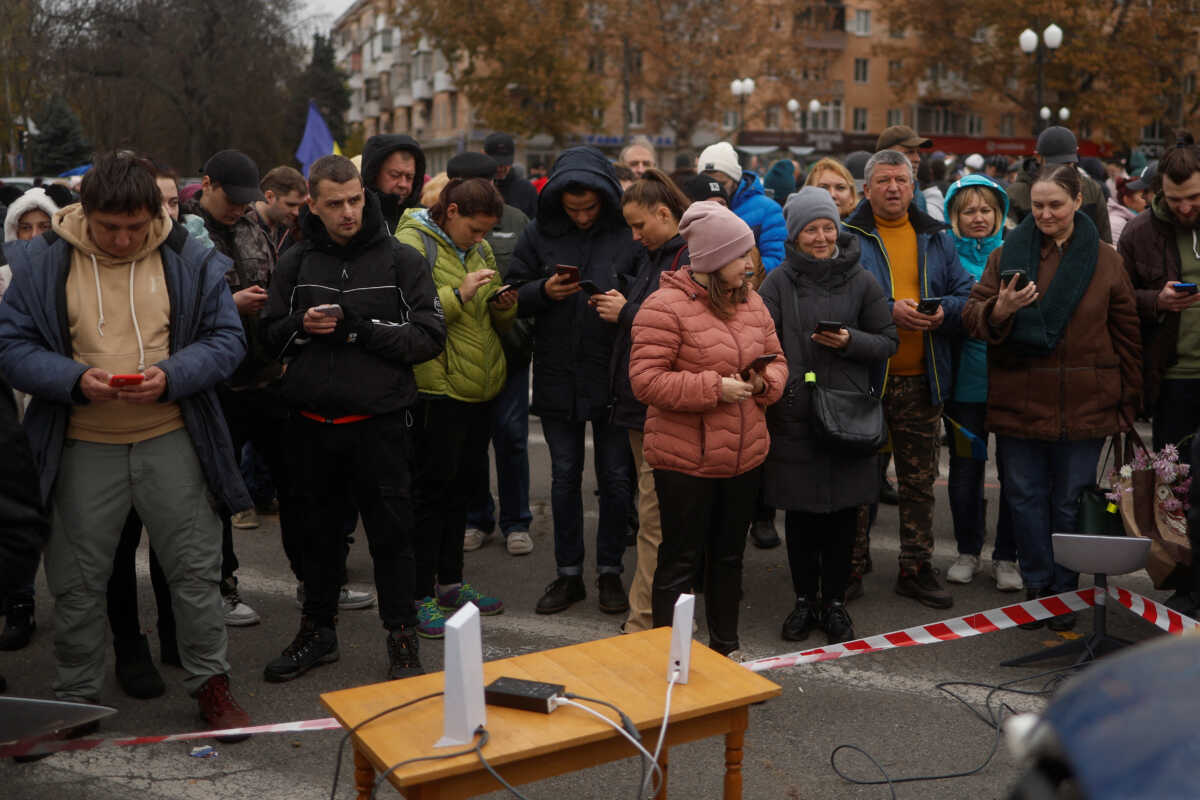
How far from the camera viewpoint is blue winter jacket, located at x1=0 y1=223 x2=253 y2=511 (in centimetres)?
434

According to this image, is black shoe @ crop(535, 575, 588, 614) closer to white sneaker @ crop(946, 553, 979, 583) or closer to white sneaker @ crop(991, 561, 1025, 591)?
white sneaker @ crop(946, 553, 979, 583)

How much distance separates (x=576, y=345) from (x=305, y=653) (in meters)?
1.93

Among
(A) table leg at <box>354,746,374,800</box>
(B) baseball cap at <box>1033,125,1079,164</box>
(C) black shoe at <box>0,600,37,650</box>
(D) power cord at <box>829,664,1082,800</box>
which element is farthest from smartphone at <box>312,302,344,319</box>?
(B) baseball cap at <box>1033,125,1079,164</box>

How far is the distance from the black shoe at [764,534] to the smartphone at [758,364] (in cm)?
256

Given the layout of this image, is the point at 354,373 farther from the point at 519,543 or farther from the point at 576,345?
the point at 519,543

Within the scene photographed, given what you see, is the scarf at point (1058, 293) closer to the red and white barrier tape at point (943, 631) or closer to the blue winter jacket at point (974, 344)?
the blue winter jacket at point (974, 344)

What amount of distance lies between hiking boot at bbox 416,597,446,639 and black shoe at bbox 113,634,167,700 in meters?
1.16

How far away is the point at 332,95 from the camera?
64.2 metres

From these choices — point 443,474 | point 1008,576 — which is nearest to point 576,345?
point 443,474

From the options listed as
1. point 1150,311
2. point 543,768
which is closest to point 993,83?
point 1150,311

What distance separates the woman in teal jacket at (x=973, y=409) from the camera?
6379mm

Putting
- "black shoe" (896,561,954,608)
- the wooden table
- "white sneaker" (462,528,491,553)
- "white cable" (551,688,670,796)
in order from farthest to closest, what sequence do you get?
"white sneaker" (462,528,491,553)
"black shoe" (896,561,954,608)
"white cable" (551,688,670,796)
the wooden table

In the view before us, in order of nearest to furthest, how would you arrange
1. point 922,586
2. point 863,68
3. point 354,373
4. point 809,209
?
point 354,373
point 809,209
point 922,586
point 863,68

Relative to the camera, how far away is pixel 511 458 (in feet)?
23.9
